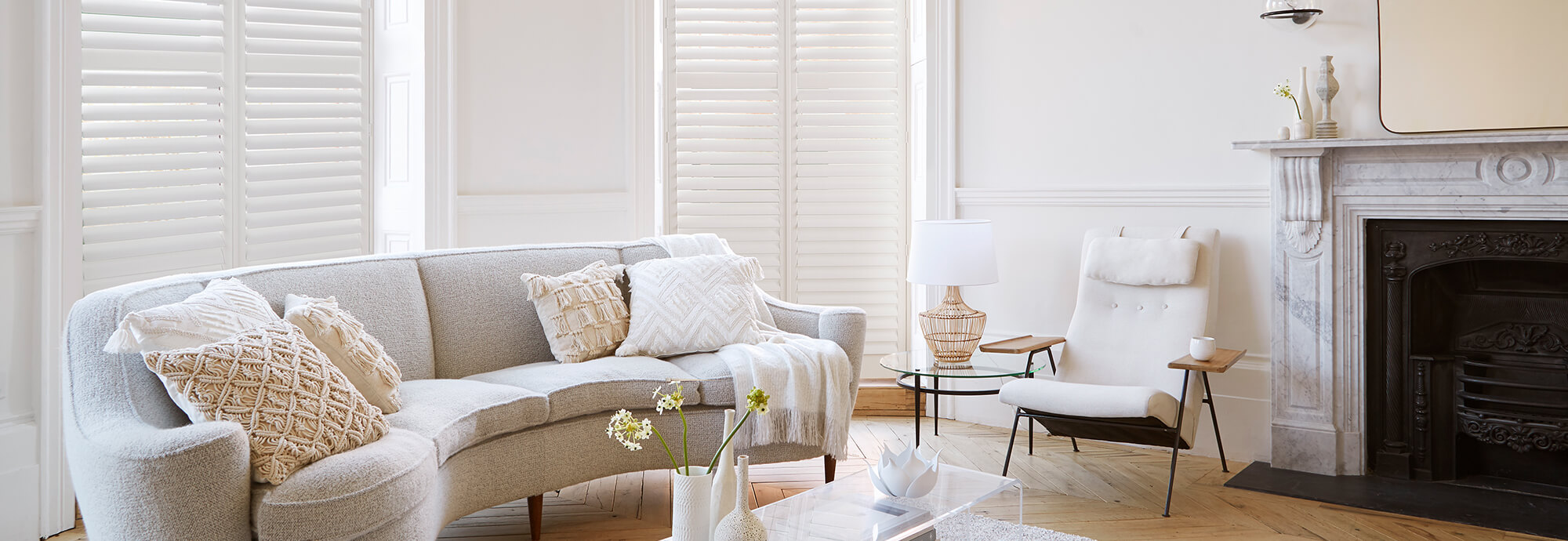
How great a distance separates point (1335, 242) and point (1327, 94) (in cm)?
53

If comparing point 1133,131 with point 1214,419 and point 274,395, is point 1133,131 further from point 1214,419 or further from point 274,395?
point 274,395

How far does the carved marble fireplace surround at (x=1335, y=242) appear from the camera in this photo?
138 inches

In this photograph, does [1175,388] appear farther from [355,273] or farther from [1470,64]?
[355,273]

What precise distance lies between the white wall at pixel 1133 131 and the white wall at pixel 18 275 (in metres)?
3.42

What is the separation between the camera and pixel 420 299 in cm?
336

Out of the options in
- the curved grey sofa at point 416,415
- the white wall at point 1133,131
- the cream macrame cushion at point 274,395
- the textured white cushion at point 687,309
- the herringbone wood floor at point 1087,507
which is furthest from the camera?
the white wall at point 1133,131

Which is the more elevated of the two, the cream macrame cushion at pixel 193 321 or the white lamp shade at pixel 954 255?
the white lamp shade at pixel 954 255

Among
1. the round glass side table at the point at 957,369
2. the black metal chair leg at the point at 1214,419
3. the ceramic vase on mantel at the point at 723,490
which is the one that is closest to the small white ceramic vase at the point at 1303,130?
the black metal chair leg at the point at 1214,419

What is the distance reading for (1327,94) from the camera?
3.68 meters

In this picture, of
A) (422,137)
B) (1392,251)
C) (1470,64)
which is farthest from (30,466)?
(1470,64)

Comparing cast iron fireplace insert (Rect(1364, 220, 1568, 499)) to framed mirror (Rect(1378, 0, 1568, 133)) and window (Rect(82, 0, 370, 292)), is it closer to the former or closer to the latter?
framed mirror (Rect(1378, 0, 1568, 133))

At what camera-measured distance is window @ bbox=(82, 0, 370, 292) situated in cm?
345

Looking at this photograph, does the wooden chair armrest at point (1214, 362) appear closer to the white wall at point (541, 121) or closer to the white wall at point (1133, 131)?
the white wall at point (1133, 131)

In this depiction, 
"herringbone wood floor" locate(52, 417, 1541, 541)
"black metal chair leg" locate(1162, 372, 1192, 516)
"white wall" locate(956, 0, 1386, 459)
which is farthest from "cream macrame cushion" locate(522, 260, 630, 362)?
"black metal chair leg" locate(1162, 372, 1192, 516)
